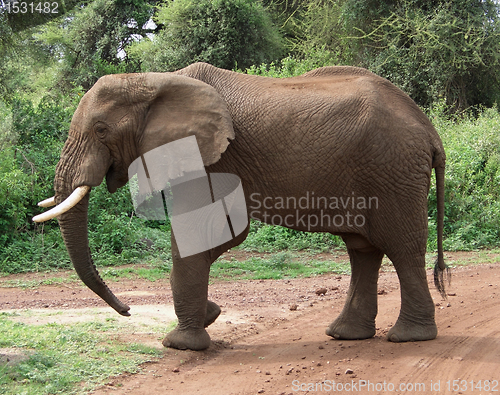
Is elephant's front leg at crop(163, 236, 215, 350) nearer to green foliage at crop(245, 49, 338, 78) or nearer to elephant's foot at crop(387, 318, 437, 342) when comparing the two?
elephant's foot at crop(387, 318, 437, 342)

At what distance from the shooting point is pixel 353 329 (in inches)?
223

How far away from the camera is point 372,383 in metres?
4.35

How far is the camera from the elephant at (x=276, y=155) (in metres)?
4.96

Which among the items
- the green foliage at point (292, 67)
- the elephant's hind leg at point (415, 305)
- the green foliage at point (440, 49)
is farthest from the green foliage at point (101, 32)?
the elephant's hind leg at point (415, 305)

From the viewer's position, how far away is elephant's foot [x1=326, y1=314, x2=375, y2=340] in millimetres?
5645

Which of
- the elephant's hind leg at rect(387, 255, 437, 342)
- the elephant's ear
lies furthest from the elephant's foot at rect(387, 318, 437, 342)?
the elephant's ear

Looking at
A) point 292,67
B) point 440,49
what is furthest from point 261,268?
point 440,49

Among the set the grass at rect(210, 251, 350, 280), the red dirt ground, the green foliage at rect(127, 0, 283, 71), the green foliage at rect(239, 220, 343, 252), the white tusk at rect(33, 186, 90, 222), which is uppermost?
the green foliage at rect(127, 0, 283, 71)

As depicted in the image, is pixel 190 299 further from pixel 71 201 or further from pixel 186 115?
pixel 186 115

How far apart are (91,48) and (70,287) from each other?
16.8m
